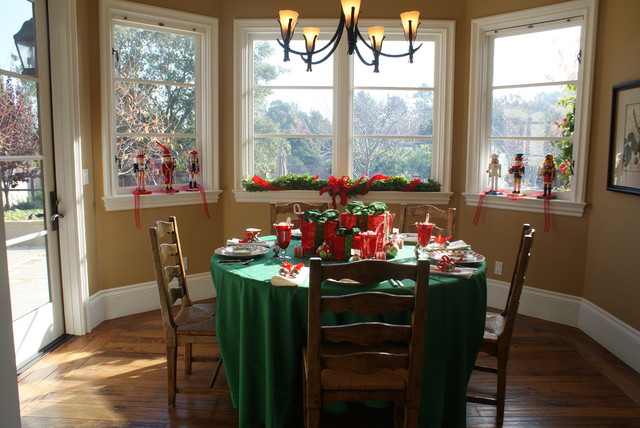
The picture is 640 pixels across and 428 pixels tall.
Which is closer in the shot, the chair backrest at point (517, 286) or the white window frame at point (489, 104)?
the chair backrest at point (517, 286)

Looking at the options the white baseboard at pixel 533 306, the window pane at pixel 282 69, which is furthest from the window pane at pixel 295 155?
the white baseboard at pixel 533 306

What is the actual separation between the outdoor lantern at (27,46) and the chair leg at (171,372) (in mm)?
1950

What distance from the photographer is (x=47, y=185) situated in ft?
11.2

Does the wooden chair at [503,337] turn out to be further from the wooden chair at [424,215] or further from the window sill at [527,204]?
the window sill at [527,204]

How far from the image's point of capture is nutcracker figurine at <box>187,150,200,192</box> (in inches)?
168

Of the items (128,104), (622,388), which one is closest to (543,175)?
(622,388)

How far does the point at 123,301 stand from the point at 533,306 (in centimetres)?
318

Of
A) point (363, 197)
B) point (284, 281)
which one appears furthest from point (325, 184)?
point (284, 281)

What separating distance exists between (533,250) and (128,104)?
3.30 metres

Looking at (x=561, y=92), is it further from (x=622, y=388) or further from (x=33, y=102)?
(x=33, y=102)

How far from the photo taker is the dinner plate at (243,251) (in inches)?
107

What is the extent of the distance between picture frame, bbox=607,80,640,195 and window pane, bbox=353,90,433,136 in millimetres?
1427

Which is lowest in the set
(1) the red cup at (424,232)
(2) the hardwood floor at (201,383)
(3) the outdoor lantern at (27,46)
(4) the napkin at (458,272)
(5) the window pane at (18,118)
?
(2) the hardwood floor at (201,383)

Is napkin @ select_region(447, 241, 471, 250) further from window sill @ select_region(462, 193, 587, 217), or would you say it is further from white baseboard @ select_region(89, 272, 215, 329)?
white baseboard @ select_region(89, 272, 215, 329)
